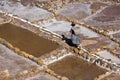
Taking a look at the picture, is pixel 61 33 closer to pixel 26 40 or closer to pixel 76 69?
pixel 26 40

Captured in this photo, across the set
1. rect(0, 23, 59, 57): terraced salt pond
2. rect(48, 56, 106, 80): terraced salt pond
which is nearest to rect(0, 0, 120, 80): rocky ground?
rect(48, 56, 106, 80): terraced salt pond

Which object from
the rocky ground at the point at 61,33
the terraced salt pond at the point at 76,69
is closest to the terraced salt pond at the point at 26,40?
the rocky ground at the point at 61,33

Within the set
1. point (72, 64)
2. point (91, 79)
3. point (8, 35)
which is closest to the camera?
point (91, 79)

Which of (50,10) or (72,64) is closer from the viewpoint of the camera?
(72,64)

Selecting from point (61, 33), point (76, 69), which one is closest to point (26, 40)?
point (61, 33)

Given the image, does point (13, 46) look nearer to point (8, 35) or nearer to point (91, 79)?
point (8, 35)

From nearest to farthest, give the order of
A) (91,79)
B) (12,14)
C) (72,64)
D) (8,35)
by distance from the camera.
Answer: (91,79) < (72,64) < (8,35) < (12,14)

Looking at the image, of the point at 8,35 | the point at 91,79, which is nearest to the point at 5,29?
the point at 8,35
